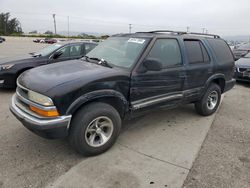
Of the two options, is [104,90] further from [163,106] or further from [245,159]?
[245,159]

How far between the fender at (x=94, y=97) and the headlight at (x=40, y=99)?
0.26 metres

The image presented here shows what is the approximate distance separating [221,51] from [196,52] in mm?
981

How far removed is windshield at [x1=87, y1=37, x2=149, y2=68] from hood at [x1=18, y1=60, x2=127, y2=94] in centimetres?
29

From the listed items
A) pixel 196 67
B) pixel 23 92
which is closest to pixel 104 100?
pixel 23 92

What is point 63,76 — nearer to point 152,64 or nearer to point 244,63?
point 152,64

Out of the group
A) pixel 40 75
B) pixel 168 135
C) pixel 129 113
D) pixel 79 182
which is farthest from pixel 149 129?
pixel 40 75

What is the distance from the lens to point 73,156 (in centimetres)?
321

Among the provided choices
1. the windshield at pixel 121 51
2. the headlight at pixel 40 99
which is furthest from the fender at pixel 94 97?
the windshield at pixel 121 51

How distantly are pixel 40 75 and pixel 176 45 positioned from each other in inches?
96.7

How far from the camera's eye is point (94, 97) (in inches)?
119

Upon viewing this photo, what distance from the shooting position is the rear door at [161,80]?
3.54 meters

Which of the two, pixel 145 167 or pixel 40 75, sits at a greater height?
pixel 40 75

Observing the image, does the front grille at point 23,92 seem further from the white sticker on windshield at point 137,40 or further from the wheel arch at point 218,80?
the wheel arch at point 218,80

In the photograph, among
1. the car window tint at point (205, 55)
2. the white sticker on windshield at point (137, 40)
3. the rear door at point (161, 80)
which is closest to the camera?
the rear door at point (161, 80)
